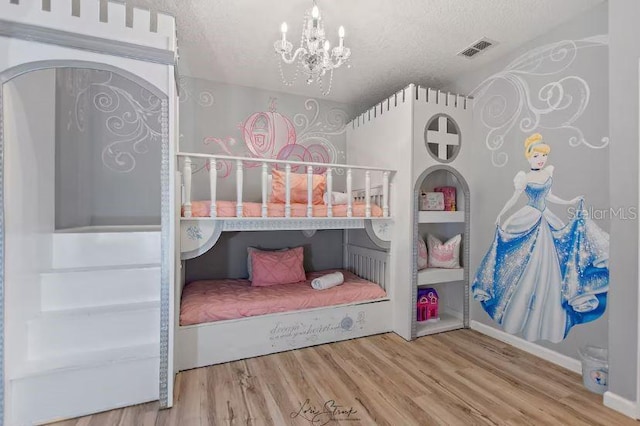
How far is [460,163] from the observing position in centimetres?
292

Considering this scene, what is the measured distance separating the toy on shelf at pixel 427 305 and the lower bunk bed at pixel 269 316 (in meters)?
0.34

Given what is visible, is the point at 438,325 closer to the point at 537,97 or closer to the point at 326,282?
the point at 326,282

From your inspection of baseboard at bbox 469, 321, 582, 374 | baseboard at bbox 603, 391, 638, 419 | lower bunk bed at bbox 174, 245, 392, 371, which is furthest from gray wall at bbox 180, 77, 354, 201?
baseboard at bbox 603, 391, 638, 419

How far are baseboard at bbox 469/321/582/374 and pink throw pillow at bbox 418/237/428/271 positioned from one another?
76cm

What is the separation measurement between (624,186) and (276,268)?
8.75 ft

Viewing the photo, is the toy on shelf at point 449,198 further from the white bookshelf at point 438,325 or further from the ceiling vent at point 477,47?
the ceiling vent at point 477,47

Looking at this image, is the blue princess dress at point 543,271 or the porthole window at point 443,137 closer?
the blue princess dress at point 543,271

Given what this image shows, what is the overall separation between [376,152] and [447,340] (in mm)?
1969

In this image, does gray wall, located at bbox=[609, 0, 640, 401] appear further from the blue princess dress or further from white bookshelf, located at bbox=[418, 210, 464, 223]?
white bookshelf, located at bbox=[418, 210, 464, 223]

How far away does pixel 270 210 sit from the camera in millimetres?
2398

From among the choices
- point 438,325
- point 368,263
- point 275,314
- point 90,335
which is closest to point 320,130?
point 368,263

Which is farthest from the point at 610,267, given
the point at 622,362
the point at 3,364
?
the point at 3,364

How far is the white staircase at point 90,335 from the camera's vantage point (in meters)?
1.61

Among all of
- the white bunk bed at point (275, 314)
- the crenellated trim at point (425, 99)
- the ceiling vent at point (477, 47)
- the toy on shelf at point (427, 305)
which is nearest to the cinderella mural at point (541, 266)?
the toy on shelf at point (427, 305)
